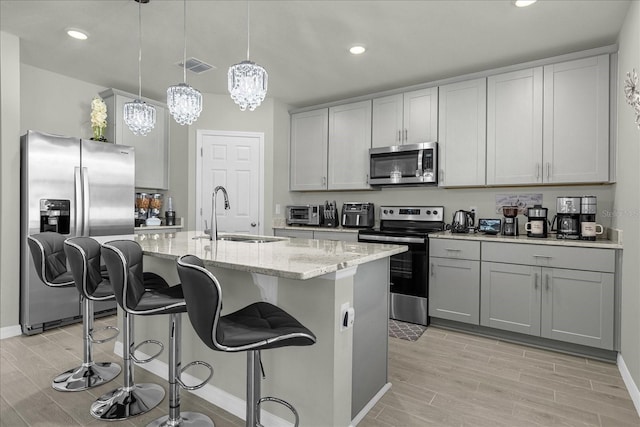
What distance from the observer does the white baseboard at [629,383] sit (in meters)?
2.06

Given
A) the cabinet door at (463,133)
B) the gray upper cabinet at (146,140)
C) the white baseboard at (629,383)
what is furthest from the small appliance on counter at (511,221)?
the gray upper cabinet at (146,140)

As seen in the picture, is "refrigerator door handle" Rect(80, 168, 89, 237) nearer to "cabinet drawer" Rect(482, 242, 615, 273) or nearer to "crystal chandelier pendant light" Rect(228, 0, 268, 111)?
"crystal chandelier pendant light" Rect(228, 0, 268, 111)

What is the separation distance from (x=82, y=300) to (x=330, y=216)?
2.92 m

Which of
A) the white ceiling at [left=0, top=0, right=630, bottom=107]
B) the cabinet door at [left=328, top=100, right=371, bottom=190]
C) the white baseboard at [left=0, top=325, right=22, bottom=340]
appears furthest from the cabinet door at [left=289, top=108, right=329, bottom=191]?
the white baseboard at [left=0, top=325, right=22, bottom=340]

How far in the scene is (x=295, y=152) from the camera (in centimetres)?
493

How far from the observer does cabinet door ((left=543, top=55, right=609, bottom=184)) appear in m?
2.96

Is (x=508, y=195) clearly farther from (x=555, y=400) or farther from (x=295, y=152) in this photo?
(x=295, y=152)

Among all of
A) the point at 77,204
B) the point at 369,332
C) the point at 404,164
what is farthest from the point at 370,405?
the point at 77,204

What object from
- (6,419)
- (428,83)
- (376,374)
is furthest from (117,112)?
(376,374)

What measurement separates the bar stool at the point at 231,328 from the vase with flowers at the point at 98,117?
3199 millimetres

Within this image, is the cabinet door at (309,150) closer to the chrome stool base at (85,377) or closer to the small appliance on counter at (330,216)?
the small appliance on counter at (330,216)

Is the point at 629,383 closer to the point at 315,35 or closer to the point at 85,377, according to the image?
Result: the point at 315,35

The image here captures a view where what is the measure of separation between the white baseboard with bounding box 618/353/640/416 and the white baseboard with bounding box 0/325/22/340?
4588 mm

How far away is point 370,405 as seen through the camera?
6.66 feet
